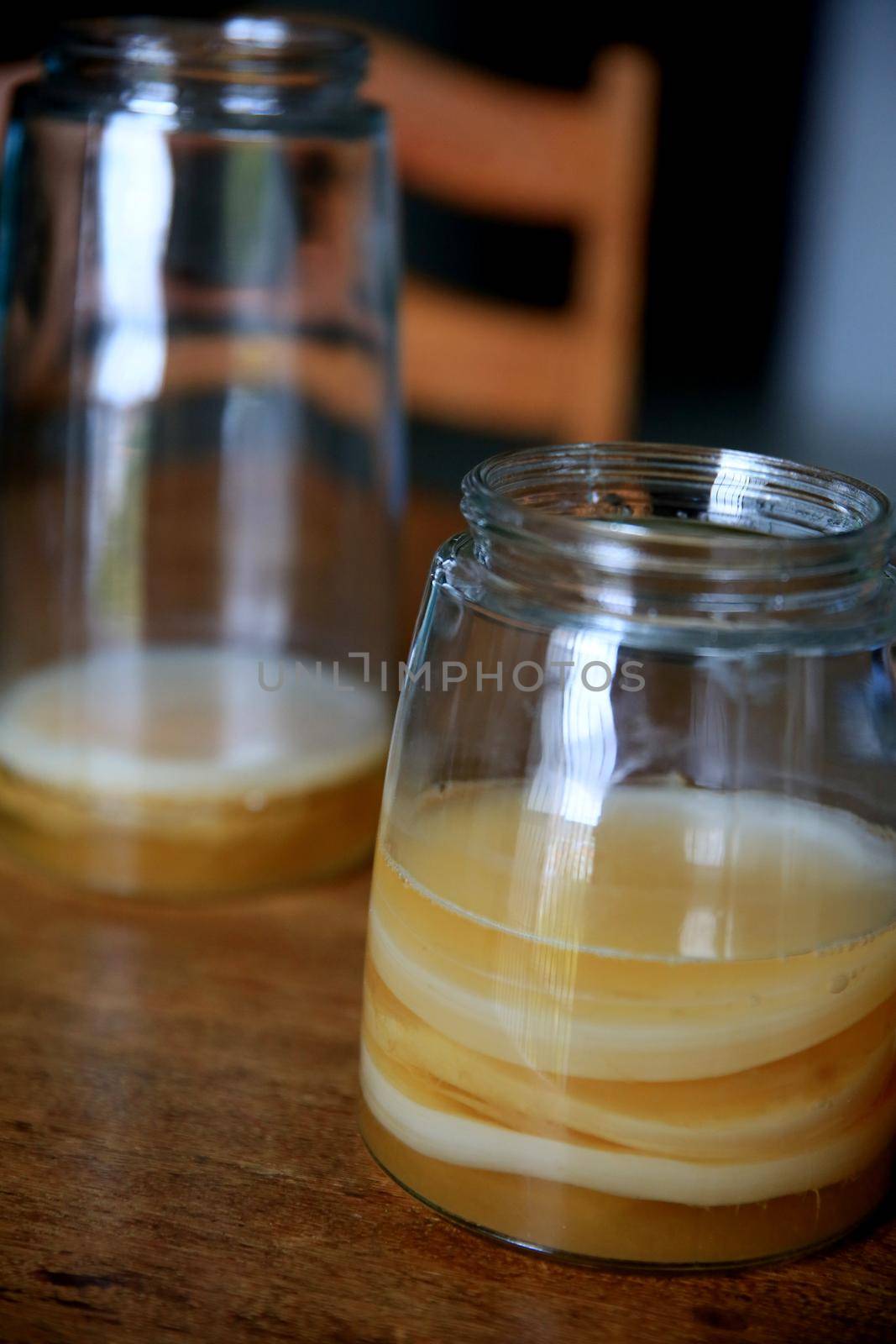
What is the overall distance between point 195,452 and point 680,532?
33 centimetres

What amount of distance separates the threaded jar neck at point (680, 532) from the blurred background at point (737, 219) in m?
2.73

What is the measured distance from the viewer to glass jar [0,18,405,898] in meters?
0.66

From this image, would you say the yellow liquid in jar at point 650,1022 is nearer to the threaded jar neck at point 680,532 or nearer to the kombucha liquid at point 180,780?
the threaded jar neck at point 680,532

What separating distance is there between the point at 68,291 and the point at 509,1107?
0.41 m

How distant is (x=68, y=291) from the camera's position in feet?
2.25

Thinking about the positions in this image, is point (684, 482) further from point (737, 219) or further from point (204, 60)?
point (737, 219)

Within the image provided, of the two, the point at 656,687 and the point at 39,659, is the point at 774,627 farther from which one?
the point at 39,659

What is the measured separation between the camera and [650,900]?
43 centimetres

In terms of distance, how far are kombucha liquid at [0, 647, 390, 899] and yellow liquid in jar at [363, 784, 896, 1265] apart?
0.21 meters

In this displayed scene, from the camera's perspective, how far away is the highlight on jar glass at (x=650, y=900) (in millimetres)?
422

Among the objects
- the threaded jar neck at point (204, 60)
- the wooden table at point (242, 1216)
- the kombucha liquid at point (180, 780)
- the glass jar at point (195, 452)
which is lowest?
the wooden table at point (242, 1216)

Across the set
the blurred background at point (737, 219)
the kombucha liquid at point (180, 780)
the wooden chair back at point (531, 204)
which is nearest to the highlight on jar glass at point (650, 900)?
the kombucha liquid at point (180, 780)

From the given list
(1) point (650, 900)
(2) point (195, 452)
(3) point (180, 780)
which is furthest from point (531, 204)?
(1) point (650, 900)

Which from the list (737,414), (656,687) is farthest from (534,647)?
(737,414)
